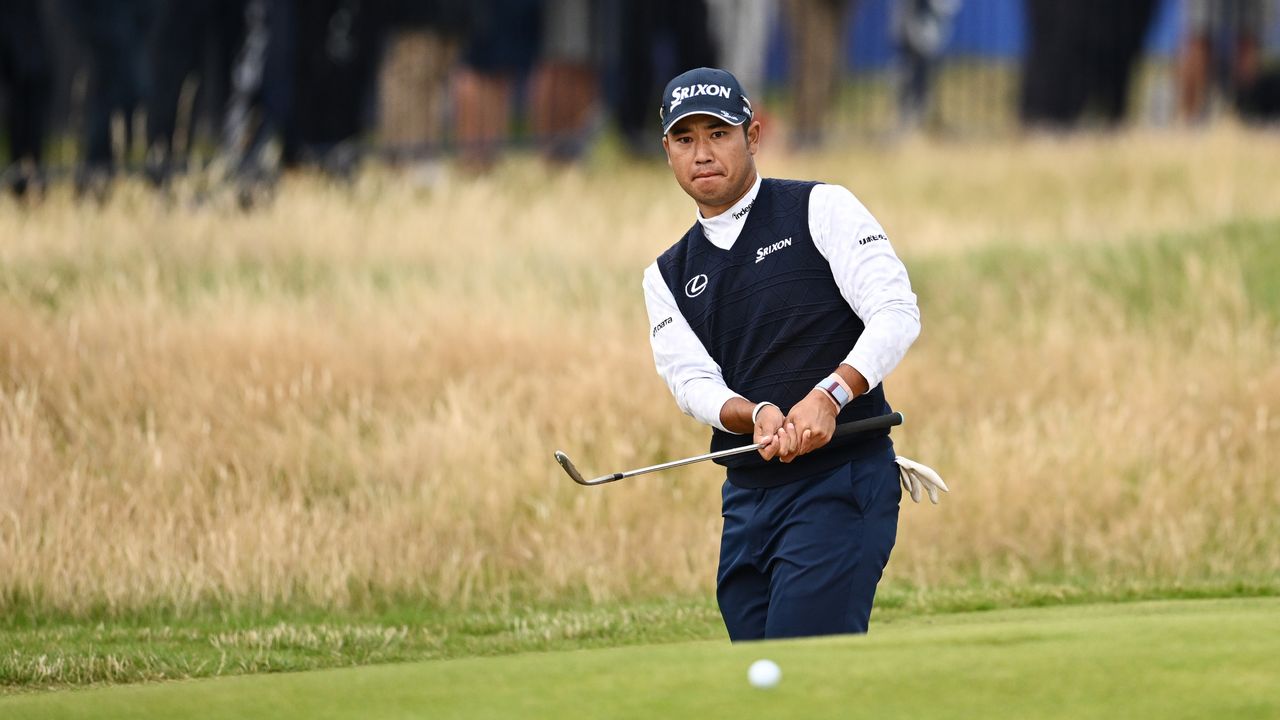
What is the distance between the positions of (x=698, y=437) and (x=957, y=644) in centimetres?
631

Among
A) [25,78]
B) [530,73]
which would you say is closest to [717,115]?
[25,78]

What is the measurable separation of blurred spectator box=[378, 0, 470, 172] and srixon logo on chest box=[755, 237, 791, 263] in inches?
536

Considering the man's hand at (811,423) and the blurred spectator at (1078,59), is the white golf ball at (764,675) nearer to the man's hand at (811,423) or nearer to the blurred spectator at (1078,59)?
the man's hand at (811,423)

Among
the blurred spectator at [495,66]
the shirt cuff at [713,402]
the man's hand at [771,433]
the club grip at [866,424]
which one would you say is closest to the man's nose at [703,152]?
the shirt cuff at [713,402]

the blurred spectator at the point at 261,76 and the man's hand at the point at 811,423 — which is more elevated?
the blurred spectator at the point at 261,76

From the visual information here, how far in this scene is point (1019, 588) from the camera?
8.59m

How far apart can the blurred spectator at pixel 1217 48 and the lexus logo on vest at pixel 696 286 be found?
1820 cm

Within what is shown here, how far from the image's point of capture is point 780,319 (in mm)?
5324

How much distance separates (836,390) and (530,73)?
17.2 metres

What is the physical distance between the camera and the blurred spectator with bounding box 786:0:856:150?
852 inches

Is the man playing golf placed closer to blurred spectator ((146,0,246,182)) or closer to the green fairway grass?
the green fairway grass

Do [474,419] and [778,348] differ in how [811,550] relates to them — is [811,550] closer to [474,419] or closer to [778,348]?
[778,348]

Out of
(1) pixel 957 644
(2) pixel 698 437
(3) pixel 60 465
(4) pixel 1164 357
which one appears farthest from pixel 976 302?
(1) pixel 957 644

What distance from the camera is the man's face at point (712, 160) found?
5.36 meters
